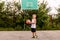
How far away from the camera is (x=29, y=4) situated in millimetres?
15133

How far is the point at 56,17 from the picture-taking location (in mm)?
17469

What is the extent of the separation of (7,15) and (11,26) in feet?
2.36

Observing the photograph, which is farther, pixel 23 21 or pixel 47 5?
pixel 47 5

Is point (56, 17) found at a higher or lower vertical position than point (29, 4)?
lower

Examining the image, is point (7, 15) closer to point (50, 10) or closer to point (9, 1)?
point (9, 1)

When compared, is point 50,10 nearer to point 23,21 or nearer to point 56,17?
point 56,17

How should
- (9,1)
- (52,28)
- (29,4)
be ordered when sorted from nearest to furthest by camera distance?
(29,4), (52,28), (9,1)

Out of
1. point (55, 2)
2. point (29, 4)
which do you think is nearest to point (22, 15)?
point (29, 4)

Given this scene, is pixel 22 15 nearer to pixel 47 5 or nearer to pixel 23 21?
pixel 23 21

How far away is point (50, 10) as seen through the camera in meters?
17.2

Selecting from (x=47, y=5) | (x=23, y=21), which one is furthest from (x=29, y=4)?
(x=47, y=5)

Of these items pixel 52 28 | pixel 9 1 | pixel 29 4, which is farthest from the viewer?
pixel 9 1

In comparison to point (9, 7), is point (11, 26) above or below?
below

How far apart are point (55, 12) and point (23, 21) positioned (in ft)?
8.43
